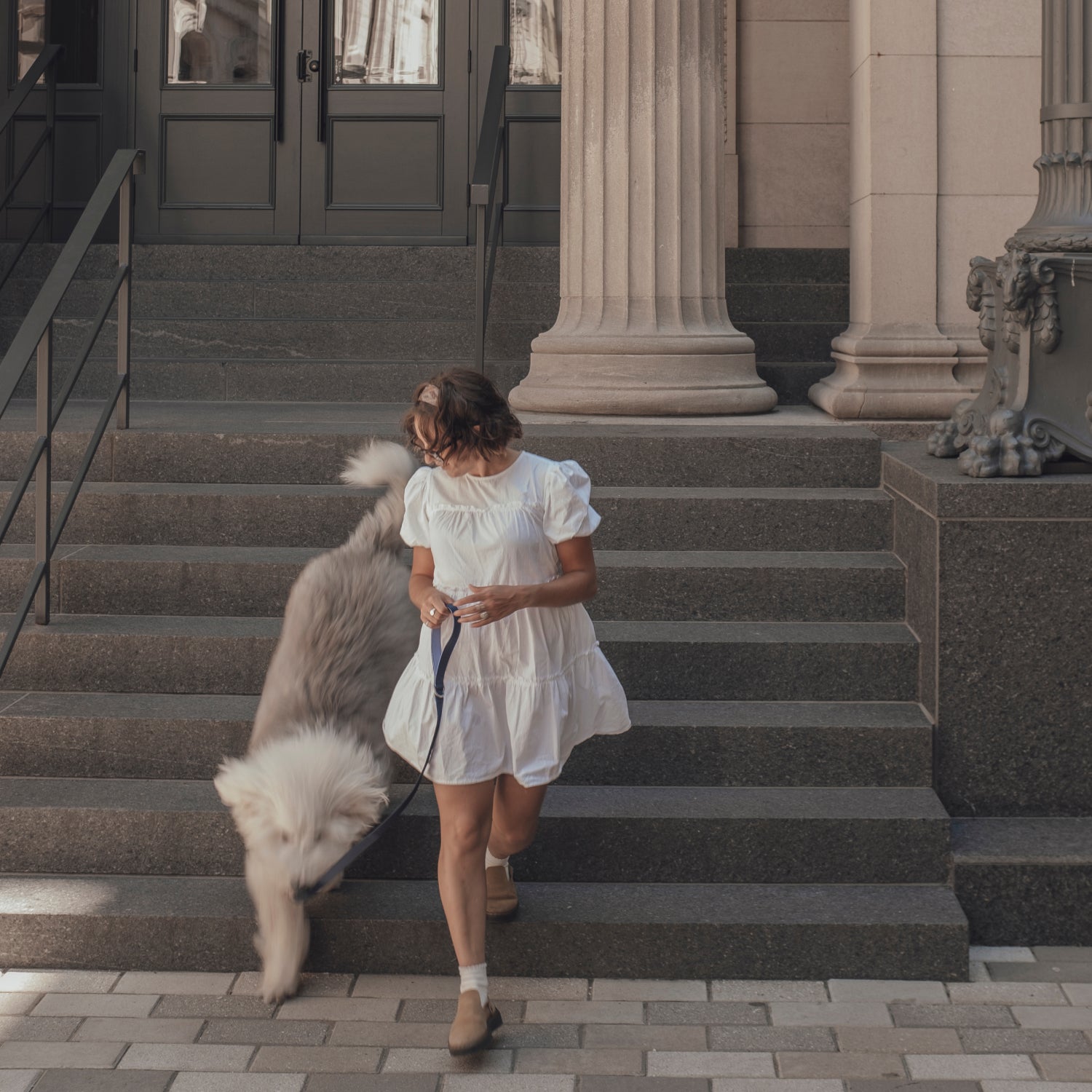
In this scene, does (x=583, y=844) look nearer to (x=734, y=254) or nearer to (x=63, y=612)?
(x=63, y=612)

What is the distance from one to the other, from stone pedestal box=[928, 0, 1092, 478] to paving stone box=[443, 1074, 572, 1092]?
2.35 meters

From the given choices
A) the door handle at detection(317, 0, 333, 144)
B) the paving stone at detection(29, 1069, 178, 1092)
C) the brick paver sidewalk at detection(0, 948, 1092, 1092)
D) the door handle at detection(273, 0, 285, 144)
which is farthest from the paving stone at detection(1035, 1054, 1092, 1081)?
the door handle at detection(273, 0, 285, 144)

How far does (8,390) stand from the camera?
15.5 feet

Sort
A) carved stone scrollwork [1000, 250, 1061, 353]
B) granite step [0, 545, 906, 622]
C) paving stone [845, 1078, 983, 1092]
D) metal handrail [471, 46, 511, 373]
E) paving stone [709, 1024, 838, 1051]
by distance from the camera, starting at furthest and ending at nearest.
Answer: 1. metal handrail [471, 46, 511, 373]
2. granite step [0, 545, 906, 622]
3. carved stone scrollwork [1000, 250, 1061, 353]
4. paving stone [709, 1024, 838, 1051]
5. paving stone [845, 1078, 983, 1092]

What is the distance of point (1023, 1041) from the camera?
347 cm

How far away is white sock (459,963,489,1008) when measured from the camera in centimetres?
345

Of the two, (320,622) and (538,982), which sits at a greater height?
(320,622)

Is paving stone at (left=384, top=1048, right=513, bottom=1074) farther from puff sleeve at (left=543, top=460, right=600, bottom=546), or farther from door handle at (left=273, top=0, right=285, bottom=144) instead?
door handle at (left=273, top=0, right=285, bottom=144)

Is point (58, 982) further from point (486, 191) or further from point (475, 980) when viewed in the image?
point (486, 191)

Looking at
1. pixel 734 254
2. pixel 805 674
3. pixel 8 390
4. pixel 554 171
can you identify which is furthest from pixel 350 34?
pixel 805 674

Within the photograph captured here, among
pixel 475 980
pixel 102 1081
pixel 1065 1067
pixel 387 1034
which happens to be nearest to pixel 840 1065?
pixel 1065 1067

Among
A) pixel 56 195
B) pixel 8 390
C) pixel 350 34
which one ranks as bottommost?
pixel 8 390

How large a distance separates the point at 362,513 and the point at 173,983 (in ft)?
7.08

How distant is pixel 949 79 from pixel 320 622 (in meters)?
4.20
